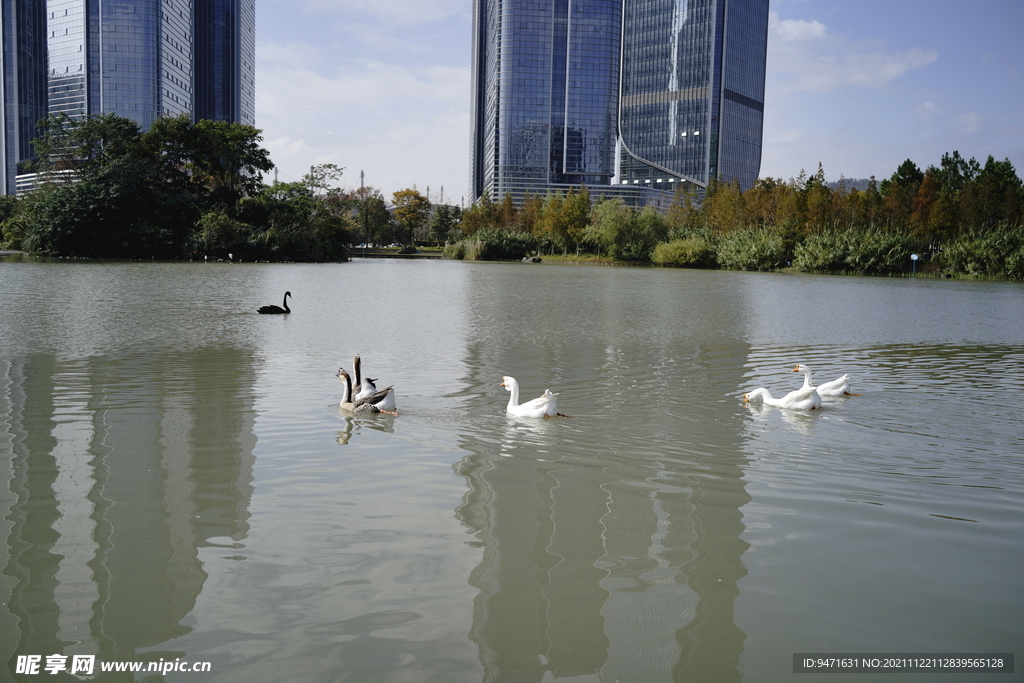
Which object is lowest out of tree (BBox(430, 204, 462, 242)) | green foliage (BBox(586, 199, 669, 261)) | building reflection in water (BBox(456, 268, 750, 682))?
building reflection in water (BBox(456, 268, 750, 682))

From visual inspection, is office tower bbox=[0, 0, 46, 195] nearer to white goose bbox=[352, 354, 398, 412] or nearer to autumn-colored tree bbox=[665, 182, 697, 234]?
autumn-colored tree bbox=[665, 182, 697, 234]

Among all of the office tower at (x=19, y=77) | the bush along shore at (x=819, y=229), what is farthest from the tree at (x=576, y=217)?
the office tower at (x=19, y=77)

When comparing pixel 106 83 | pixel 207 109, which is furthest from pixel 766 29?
pixel 106 83

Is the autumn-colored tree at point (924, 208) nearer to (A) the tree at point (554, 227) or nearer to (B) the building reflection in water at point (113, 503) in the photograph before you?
(A) the tree at point (554, 227)

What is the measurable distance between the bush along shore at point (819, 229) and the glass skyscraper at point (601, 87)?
212ft

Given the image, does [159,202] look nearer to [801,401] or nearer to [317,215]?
[317,215]

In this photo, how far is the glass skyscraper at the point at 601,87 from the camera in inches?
5640

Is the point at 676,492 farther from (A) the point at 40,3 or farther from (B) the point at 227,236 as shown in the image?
(A) the point at 40,3

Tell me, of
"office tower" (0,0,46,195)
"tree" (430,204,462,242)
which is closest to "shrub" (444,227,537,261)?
"tree" (430,204,462,242)

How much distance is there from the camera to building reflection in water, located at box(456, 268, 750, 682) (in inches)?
127

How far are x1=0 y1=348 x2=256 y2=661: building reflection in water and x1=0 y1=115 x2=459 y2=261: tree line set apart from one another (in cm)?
4401

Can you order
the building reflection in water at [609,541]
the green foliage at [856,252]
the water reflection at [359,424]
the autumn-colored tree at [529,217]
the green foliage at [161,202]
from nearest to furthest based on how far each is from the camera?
the building reflection in water at [609,541] → the water reflection at [359,424] → the green foliage at [161,202] → the green foliage at [856,252] → the autumn-colored tree at [529,217]

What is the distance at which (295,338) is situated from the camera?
13953 mm

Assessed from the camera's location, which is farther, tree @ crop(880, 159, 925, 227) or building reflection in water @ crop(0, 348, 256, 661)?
tree @ crop(880, 159, 925, 227)
